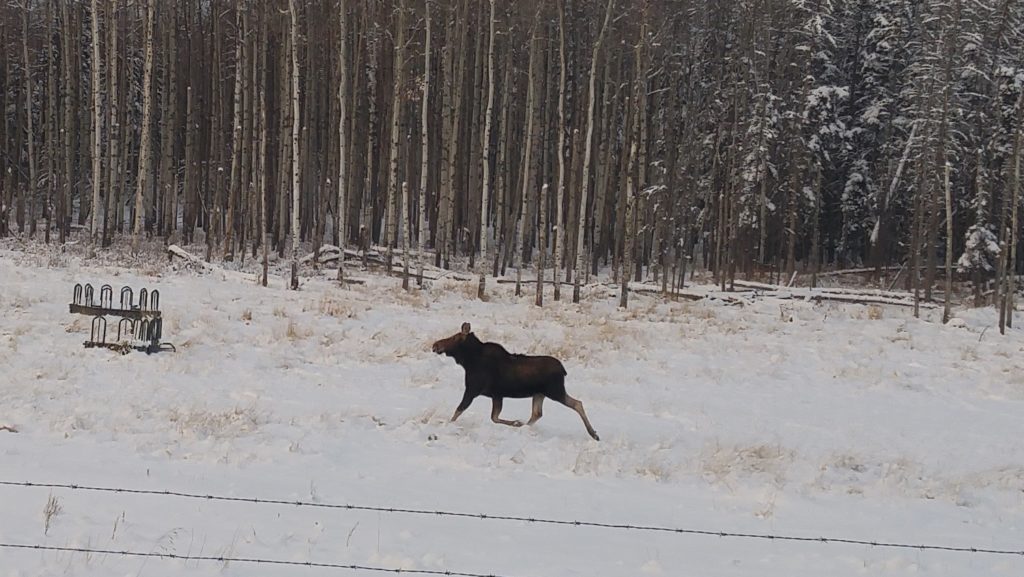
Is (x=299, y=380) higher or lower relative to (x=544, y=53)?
lower

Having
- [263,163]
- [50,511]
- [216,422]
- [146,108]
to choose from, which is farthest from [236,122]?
[50,511]

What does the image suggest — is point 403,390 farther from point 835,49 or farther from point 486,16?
point 835,49

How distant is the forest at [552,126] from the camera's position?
2705cm

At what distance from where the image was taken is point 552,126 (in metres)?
34.7

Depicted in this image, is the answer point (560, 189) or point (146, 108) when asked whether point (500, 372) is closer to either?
point (560, 189)

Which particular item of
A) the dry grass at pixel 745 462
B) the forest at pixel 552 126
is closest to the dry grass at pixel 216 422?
the dry grass at pixel 745 462

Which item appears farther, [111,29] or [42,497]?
[111,29]

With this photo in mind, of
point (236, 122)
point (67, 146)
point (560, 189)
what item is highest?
point (236, 122)

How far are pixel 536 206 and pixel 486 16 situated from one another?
912 cm

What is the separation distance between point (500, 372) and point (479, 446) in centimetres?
90

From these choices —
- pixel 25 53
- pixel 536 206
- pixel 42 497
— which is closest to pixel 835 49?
pixel 536 206

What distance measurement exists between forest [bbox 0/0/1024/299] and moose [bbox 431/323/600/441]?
47.3 feet

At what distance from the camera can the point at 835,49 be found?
39.0 metres

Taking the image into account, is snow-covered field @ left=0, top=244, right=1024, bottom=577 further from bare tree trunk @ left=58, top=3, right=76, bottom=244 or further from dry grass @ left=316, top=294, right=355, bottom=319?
bare tree trunk @ left=58, top=3, right=76, bottom=244
